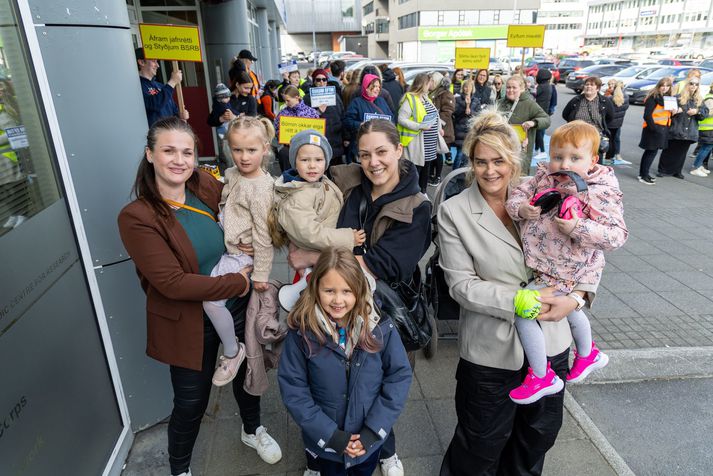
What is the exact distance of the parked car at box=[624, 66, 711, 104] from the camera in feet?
66.5

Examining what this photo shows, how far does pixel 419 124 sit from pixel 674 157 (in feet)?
21.3

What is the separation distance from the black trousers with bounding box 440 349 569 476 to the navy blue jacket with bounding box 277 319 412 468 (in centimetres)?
38

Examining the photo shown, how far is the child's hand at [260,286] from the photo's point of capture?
2413mm

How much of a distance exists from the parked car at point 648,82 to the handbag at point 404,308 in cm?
2183

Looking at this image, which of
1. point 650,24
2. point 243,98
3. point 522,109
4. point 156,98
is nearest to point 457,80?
point 522,109

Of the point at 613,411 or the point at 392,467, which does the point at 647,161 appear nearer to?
the point at 613,411

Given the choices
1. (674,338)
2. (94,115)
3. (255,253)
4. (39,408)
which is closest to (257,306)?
(255,253)

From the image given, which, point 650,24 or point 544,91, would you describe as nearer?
point 544,91

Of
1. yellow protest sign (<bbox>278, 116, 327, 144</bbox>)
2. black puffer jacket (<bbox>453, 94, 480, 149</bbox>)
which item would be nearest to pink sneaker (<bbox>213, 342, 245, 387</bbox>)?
yellow protest sign (<bbox>278, 116, 327, 144</bbox>)

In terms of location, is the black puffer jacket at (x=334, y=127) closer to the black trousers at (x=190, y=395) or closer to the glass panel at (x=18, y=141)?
the black trousers at (x=190, y=395)

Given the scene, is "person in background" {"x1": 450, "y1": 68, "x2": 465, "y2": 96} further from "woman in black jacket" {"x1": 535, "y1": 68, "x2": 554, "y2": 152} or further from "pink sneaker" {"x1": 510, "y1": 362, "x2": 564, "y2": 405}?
"pink sneaker" {"x1": 510, "y1": 362, "x2": 564, "y2": 405}

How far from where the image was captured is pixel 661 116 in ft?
29.0

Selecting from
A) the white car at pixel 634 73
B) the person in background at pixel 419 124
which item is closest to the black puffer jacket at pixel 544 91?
the person in background at pixel 419 124

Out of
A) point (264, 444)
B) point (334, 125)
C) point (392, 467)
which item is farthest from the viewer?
point (334, 125)
